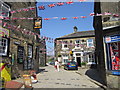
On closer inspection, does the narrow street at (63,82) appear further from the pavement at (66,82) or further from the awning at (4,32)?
the awning at (4,32)

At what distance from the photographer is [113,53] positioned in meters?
7.12

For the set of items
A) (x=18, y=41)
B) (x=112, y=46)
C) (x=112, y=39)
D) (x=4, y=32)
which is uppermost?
(x=4, y=32)

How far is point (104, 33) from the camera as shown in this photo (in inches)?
288

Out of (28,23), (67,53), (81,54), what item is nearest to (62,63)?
(67,53)

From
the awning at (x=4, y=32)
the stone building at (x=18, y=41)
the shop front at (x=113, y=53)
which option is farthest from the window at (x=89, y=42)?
the awning at (x=4, y=32)

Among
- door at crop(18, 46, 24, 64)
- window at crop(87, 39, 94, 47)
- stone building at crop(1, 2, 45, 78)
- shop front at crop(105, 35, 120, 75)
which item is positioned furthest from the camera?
window at crop(87, 39, 94, 47)

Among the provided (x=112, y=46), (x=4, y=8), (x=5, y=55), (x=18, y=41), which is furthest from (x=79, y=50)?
(x=4, y=8)

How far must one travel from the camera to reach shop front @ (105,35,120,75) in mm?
6776

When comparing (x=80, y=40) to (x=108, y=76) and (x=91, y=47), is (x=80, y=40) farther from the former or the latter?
(x=108, y=76)

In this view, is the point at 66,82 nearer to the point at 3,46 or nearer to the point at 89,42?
the point at 3,46

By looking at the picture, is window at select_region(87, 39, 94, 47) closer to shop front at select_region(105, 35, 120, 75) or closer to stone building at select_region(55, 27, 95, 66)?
stone building at select_region(55, 27, 95, 66)

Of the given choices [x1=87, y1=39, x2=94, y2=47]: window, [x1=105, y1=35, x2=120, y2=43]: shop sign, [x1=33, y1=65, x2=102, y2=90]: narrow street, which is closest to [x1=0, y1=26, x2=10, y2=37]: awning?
[x1=33, y1=65, x2=102, y2=90]: narrow street

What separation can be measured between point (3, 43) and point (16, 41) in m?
1.42

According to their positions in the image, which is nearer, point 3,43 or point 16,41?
point 3,43
